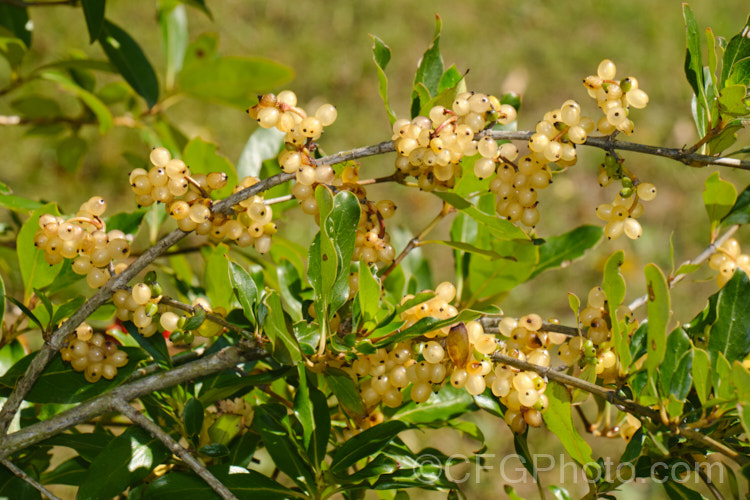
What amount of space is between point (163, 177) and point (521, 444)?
2.01 ft

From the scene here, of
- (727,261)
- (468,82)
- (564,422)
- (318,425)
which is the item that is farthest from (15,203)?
(468,82)

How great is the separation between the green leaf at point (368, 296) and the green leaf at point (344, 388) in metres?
0.07

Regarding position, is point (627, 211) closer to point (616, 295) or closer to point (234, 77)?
point (616, 295)

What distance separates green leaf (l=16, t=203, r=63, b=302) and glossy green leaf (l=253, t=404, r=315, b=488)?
16.3 inches

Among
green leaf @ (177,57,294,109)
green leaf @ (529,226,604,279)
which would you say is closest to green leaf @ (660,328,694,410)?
green leaf @ (529,226,604,279)

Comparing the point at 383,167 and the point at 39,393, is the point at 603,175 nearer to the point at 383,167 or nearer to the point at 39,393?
the point at 39,393

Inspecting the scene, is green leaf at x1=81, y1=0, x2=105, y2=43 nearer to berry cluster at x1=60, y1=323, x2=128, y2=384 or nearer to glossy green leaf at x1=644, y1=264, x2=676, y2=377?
berry cluster at x1=60, y1=323, x2=128, y2=384

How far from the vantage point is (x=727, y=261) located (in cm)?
105

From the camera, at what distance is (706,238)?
361cm

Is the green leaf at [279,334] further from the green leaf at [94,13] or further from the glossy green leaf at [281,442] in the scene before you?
the green leaf at [94,13]

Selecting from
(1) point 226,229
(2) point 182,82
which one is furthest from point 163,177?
(2) point 182,82

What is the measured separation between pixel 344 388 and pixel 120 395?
0.30m

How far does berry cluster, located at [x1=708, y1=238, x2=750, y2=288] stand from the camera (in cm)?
104

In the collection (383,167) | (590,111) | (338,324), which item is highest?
(590,111)
